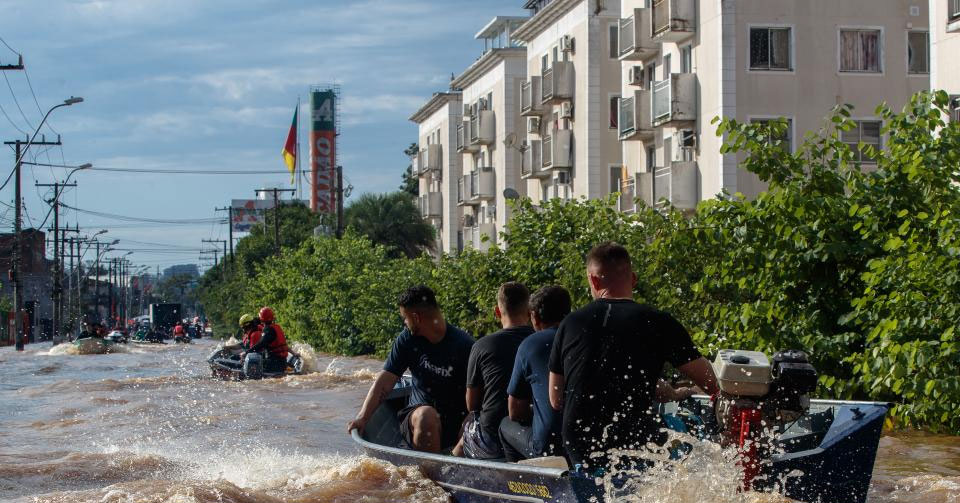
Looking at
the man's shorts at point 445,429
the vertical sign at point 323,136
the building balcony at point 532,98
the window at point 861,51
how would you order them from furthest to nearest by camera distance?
the vertical sign at point 323,136
the building balcony at point 532,98
the window at point 861,51
the man's shorts at point 445,429

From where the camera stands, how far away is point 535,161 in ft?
165

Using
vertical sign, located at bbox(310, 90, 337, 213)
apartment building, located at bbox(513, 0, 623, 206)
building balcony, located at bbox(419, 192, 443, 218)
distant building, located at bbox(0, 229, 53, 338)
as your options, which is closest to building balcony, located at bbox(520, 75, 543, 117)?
apartment building, located at bbox(513, 0, 623, 206)

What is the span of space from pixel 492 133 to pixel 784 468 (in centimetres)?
5137

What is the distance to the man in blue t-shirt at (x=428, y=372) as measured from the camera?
10.4 m

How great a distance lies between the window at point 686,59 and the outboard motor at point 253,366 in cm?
1590

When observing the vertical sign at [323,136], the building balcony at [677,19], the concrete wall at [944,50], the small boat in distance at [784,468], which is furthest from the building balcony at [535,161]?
the vertical sign at [323,136]

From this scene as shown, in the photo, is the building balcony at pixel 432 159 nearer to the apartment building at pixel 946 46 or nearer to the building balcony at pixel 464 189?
the building balcony at pixel 464 189

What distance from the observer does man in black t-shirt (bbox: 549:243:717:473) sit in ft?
23.5

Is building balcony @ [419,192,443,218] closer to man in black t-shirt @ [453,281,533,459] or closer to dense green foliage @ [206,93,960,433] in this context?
dense green foliage @ [206,93,960,433]

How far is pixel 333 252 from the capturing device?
47844 mm

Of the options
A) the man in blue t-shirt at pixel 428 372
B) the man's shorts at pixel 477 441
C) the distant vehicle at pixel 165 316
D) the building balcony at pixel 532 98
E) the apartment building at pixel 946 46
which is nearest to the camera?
the man's shorts at pixel 477 441

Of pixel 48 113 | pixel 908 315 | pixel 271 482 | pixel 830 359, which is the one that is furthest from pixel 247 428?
pixel 48 113

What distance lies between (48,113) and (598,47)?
18.4 meters

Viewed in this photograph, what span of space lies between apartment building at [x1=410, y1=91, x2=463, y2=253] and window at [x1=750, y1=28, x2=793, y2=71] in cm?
3523
